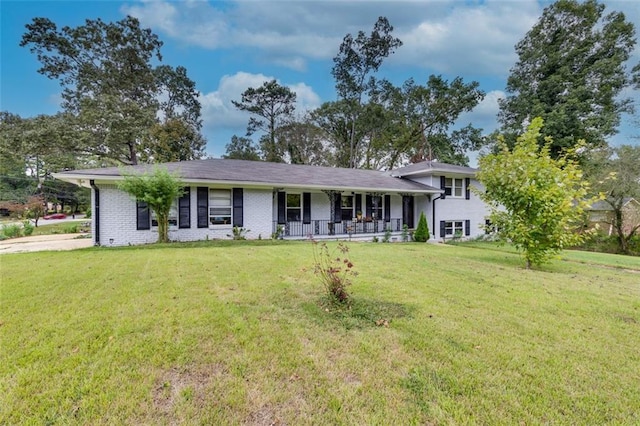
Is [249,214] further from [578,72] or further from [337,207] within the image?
[578,72]

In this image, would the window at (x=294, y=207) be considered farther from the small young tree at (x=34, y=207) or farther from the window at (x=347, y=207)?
the small young tree at (x=34, y=207)

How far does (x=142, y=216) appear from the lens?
37.4 ft

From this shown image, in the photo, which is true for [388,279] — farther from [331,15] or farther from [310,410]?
[331,15]

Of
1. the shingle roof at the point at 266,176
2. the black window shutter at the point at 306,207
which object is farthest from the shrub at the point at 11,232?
the black window shutter at the point at 306,207

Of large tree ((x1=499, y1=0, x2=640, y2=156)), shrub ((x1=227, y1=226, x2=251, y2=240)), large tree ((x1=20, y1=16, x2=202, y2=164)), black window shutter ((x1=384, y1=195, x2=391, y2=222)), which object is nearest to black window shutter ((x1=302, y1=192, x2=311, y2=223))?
shrub ((x1=227, y1=226, x2=251, y2=240))

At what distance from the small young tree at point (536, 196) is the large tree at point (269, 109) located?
24898mm

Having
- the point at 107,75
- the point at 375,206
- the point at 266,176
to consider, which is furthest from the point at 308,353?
the point at 107,75

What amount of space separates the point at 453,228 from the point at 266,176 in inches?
453

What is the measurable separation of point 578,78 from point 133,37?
113ft

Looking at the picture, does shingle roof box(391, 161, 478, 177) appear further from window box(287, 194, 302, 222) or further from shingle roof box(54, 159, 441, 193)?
window box(287, 194, 302, 222)

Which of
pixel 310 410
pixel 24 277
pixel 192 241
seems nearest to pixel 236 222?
pixel 192 241

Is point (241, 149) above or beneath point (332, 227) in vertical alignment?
above

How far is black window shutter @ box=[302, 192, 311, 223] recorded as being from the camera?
1476cm

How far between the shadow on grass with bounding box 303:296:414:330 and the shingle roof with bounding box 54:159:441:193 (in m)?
8.98
